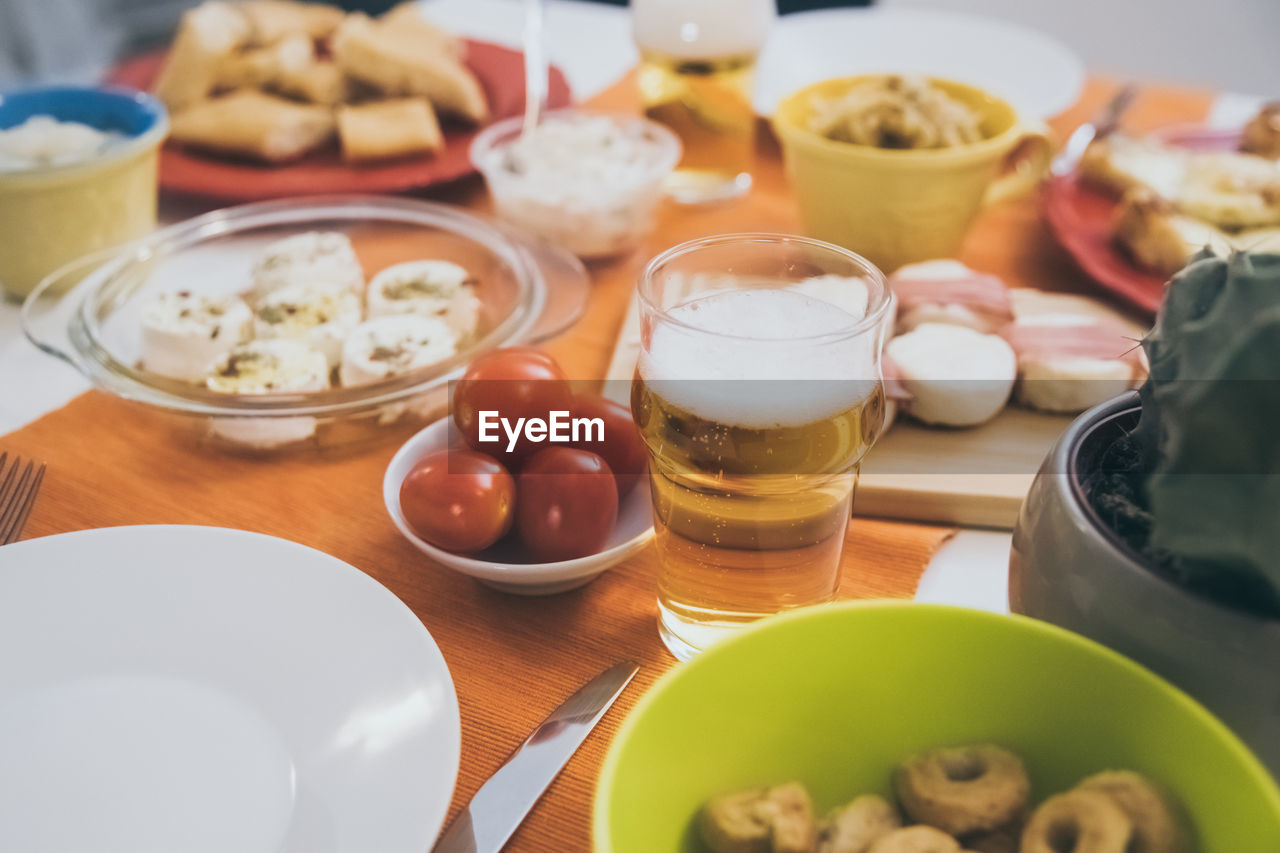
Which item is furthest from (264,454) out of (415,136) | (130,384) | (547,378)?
(415,136)

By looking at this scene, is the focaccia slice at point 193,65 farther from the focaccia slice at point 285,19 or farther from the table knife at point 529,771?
the table knife at point 529,771

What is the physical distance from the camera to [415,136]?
137 cm

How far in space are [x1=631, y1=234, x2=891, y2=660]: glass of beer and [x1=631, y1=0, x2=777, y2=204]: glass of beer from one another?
0.64 m

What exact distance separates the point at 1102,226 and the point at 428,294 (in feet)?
2.64

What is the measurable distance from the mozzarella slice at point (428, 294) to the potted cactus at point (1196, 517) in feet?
2.07

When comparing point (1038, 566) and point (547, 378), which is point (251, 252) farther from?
point (1038, 566)

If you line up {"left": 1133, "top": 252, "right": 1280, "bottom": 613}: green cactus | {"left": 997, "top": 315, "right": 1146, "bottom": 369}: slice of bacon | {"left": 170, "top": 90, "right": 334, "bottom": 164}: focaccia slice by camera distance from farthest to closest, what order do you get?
1. {"left": 170, "top": 90, "right": 334, "bottom": 164}: focaccia slice
2. {"left": 997, "top": 315, "right": 1146, "bottom": 369}: slice of bacon
3. {"left": 1133, "top": 252, "right": 1280, "bottom": 613}: green cactus

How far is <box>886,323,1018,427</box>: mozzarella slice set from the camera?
3.00 feet

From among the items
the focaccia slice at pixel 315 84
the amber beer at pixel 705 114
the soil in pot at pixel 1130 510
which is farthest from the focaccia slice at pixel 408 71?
the soil in pot at pixel 1130 510

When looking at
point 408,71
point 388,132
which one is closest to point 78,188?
point 388,132

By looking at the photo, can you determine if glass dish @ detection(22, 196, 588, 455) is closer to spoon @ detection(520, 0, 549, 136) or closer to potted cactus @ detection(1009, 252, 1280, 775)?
spoon @ detection(520, 0, 549, 136)

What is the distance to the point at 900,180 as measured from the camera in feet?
3.62

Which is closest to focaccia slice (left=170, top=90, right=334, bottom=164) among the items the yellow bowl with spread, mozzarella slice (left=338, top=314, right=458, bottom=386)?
the yellow bowl with spread

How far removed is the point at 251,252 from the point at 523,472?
566mm
